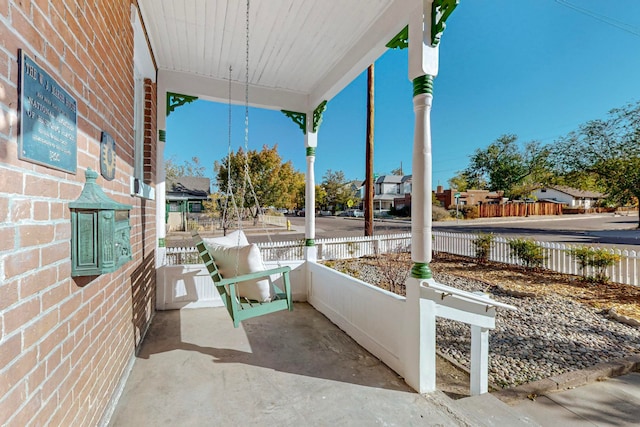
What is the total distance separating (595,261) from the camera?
223 inches

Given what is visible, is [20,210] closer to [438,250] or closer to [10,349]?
[10,349]

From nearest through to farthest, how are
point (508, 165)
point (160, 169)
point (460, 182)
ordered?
1. point (160, 169)
2. point (508, 165)
3. point (460, 182)

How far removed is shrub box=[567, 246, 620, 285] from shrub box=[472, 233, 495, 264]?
6.14 ft

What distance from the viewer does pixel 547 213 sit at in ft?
96.6

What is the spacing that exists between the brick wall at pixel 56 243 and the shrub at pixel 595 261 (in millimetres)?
7851

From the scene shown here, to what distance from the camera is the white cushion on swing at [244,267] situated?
2.65 metres

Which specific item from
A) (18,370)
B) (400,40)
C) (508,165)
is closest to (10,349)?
(18,370)

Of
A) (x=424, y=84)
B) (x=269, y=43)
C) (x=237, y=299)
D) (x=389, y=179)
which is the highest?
(x=389, y=179)

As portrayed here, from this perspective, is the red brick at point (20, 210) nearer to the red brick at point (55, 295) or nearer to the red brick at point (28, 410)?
the red brick at point (55, 295)

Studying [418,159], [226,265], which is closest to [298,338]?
[226,265]

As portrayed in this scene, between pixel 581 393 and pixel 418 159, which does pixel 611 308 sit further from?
pixel 418 159

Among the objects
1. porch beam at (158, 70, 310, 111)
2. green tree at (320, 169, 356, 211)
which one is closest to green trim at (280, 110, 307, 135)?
porch beam at (158, 70, 310, 111)

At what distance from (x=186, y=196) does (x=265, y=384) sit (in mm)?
19558

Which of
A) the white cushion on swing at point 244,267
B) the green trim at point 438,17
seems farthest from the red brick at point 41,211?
the green trim at point 438,17
